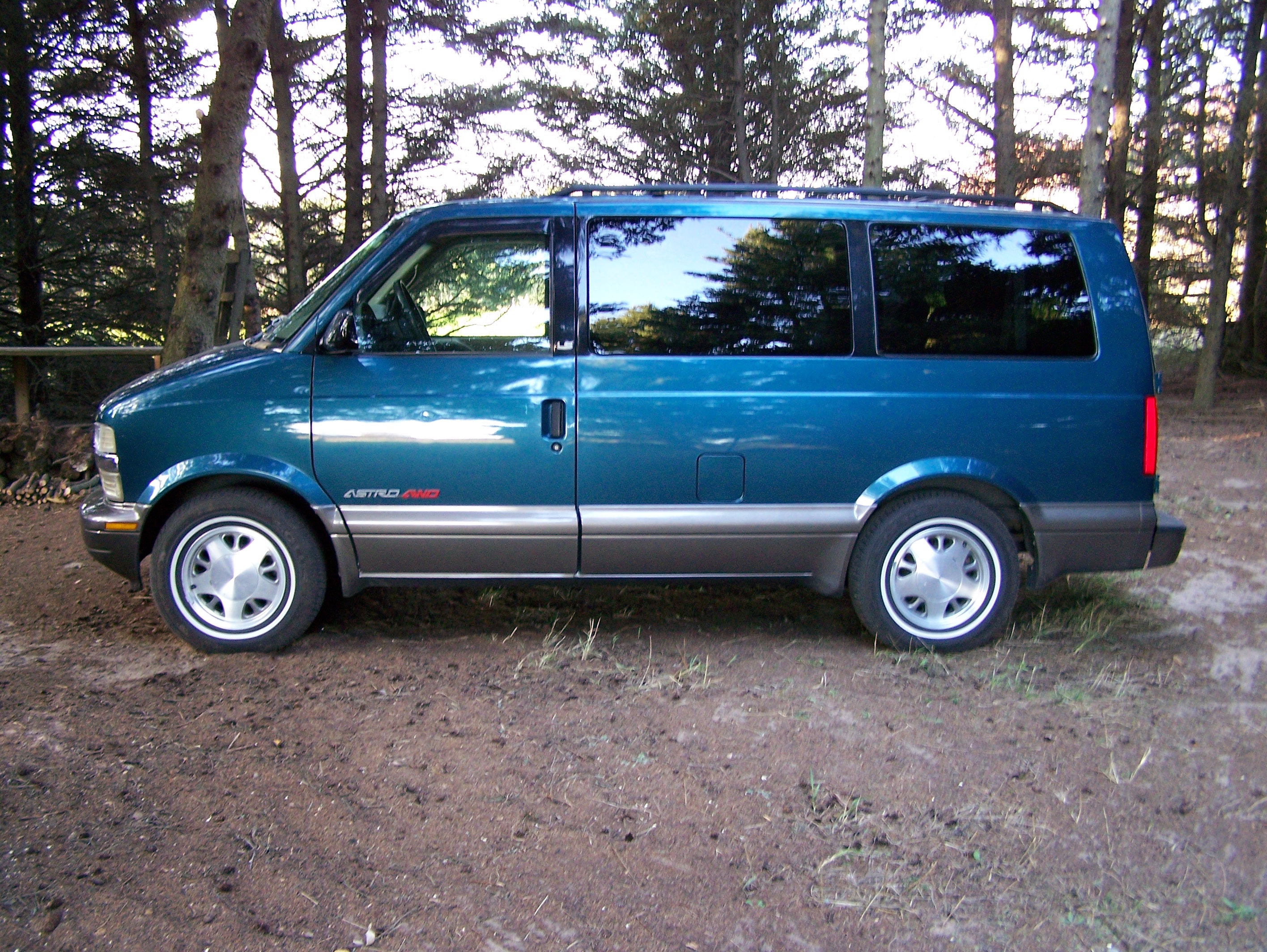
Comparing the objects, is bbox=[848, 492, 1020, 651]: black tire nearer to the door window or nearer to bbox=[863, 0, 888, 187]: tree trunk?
the door window

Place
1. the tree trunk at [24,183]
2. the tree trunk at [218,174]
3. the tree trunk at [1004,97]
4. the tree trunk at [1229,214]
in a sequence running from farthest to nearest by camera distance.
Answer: the tree trunk at [1229,214] → the tree trunk at [1004,97] → the tree trunk at [24,183] → the tree trunk at [218,174]

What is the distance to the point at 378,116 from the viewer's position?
14328 mm

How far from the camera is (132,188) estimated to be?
1423 centimetres

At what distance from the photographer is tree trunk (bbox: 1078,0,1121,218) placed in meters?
9.29

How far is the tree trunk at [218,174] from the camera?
7934mm

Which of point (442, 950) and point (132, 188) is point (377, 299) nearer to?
point (442, 950)

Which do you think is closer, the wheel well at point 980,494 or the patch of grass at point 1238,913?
the patch of grass at point 1238,913

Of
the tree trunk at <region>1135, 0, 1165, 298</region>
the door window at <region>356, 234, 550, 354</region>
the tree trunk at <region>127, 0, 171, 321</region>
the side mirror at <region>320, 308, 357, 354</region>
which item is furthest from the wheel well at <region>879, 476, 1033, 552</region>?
the tree trunk at <region>1135, 0, 1165, 298</region>

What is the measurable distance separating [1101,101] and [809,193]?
6.47 m

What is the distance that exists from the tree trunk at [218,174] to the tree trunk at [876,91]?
6211 millimetres

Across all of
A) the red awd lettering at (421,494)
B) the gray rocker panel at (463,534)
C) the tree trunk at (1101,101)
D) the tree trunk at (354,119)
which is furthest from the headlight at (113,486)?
the tree trunk at (354,119)

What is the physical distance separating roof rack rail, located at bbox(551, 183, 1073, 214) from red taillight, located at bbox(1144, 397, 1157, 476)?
3.29ft

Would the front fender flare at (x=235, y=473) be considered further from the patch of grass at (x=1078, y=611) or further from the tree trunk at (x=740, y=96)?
the tree trunk at (x=740, y=96)

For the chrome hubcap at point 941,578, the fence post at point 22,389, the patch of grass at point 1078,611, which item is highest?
the fence post at point 22,389
